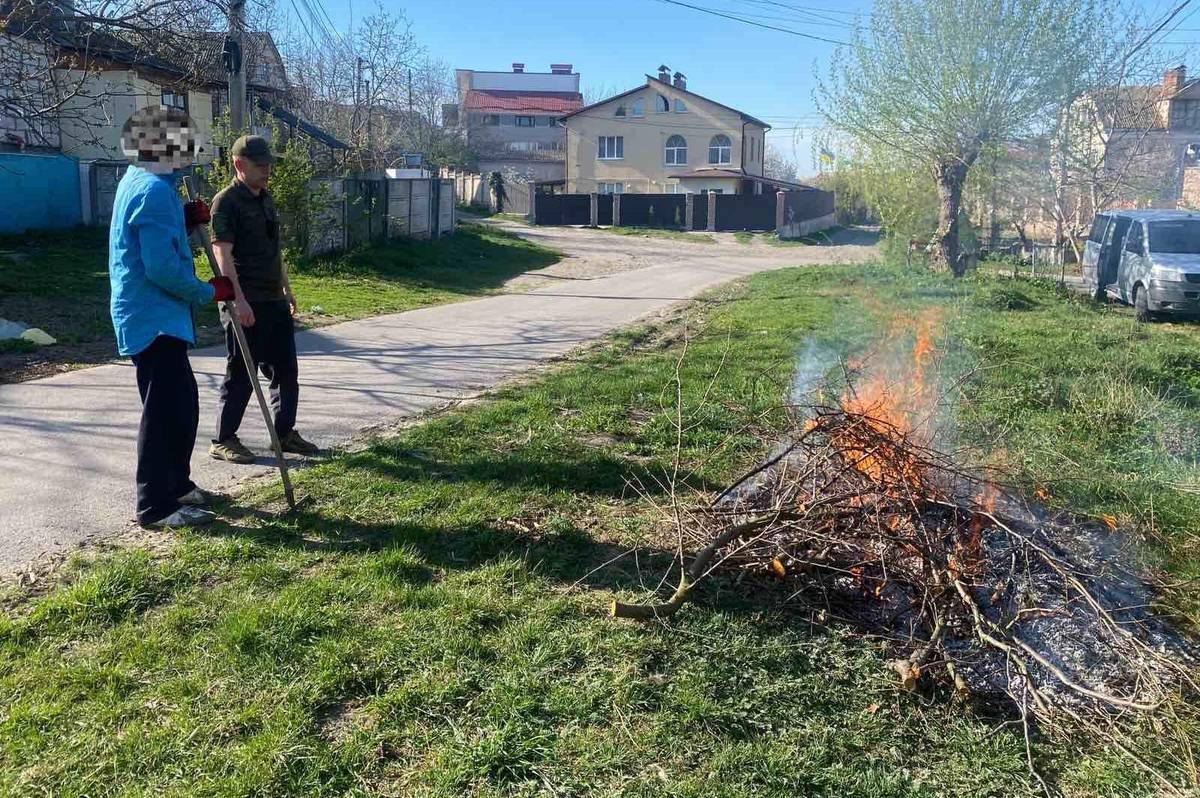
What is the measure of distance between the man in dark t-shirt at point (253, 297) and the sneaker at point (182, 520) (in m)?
1.08

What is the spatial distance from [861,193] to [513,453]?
14726 mm

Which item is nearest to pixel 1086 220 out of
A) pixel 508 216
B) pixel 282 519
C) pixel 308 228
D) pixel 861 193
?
pixel 861 193

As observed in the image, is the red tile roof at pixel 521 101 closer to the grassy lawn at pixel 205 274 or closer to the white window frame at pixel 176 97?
the white window frame at pixel 176 97

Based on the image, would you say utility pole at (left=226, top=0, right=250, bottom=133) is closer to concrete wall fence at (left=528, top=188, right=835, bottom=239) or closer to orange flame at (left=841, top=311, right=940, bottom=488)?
orange flame at (left=841, top=311, right=940, bottom=488)

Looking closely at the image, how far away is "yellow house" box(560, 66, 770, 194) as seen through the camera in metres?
54.6

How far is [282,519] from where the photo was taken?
4586 mm

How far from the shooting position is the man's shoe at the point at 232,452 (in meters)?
5.56

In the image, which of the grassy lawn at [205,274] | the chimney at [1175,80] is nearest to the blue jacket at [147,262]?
the grassy lawn at [205,274]

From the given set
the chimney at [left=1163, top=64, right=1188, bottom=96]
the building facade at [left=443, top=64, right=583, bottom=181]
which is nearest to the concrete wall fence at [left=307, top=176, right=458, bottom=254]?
the chimney at [left=1163, top=64, right=1188, bottom=96]

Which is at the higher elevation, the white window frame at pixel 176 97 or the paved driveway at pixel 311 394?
the white window frame at pixel 176 97

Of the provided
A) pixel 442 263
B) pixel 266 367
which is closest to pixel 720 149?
pixel 442 263

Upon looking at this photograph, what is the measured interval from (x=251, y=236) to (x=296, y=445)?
4.49 feet

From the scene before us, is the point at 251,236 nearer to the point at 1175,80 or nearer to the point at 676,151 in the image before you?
the point at 1175,80

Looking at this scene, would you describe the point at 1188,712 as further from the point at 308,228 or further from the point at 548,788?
the point at 308,228
